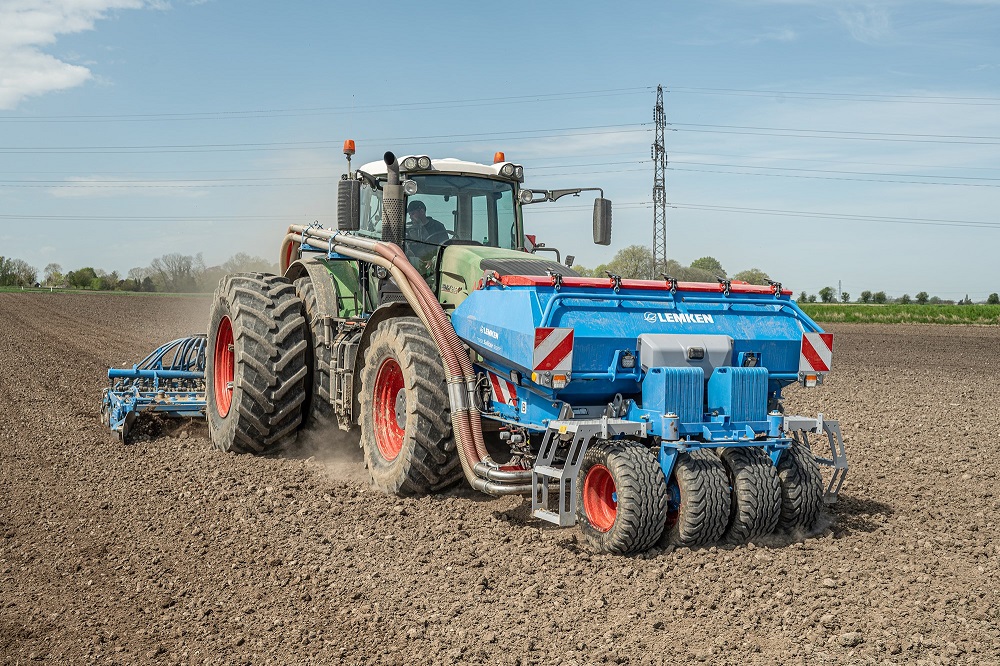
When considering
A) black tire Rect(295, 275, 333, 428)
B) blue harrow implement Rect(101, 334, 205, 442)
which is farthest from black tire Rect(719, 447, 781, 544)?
blue harrow implement Rect(101, 334, 205, 442)

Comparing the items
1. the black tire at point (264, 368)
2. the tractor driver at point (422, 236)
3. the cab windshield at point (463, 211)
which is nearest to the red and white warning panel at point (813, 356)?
the cab windshield at point (463, 211)

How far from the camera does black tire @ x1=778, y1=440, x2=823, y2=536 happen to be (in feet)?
20.3

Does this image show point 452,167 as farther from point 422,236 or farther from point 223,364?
point 223,364

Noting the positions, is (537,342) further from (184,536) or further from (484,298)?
(184,536)

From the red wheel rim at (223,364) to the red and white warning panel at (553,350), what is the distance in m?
4.71

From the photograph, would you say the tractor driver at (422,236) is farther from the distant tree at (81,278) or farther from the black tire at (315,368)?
the distant tree at (81,278)

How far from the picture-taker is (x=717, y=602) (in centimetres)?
514

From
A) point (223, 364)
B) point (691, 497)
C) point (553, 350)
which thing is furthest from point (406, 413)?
point (223, 364)

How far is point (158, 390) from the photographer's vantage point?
10.4 meters

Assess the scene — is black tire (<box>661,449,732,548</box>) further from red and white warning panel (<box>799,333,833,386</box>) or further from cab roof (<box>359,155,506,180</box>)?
cab roof (<box>359,155,506,180</box>)

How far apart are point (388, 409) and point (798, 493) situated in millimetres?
3254

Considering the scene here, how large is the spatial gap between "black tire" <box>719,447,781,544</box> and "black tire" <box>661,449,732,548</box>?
0.30 feet

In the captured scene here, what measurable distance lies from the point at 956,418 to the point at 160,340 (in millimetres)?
17192

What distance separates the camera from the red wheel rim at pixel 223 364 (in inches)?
388
